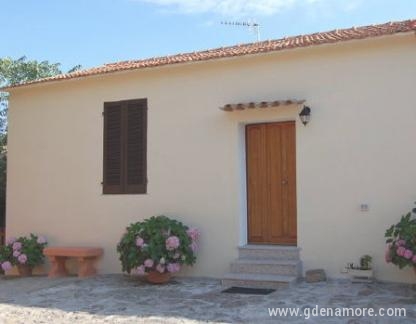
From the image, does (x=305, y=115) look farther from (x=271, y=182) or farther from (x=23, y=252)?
(x=23, y=252)

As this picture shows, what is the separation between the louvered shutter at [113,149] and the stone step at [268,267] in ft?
9.44

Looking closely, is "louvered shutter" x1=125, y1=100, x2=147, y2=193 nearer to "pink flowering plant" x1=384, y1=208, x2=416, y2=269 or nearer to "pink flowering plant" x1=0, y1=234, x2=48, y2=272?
"pink flowering plant" x1=0, y1=234, x2=48, y2=272

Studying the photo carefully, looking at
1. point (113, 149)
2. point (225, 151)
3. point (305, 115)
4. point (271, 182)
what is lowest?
point (271, 182)

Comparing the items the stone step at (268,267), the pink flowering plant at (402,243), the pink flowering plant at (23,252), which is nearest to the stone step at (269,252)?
the stone step at (268,267)

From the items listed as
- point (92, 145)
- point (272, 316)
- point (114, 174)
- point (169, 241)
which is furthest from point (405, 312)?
point (92, 145)

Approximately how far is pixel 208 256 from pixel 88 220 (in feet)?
8.80

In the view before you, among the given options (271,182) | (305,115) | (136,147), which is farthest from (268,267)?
(136,147)

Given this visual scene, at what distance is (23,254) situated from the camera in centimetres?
1065

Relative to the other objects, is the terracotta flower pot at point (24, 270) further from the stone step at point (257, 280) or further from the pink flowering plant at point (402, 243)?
the pink flowering plant at point (402, 243)

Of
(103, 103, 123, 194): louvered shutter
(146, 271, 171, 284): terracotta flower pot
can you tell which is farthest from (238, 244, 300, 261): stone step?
(103, 103, 123, 194): louvered shutter

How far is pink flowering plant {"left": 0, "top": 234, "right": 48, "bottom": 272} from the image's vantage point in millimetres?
10664

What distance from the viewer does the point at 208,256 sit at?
9391 mm

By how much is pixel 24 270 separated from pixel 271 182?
209 inches

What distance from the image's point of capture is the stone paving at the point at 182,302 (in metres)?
6.50
